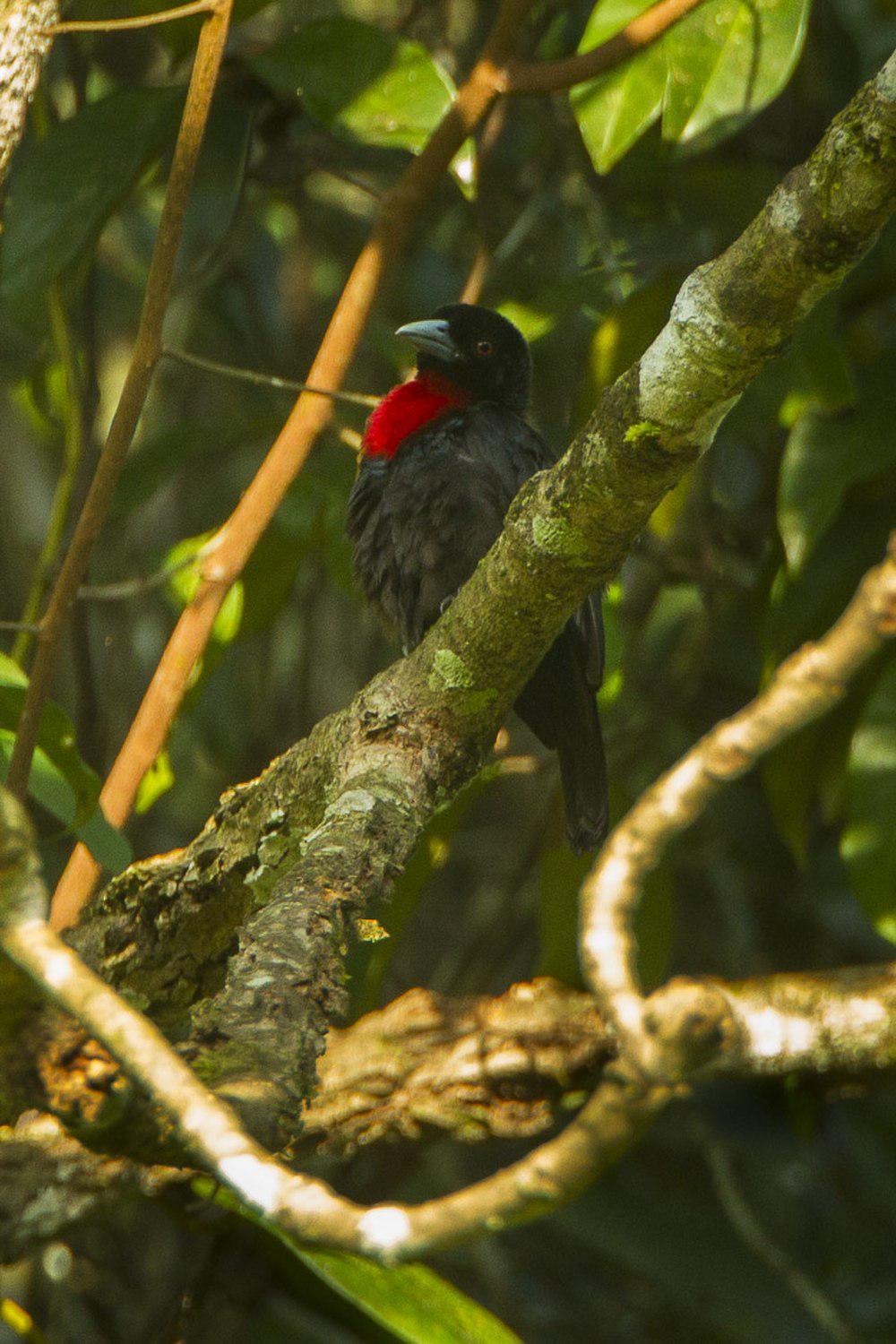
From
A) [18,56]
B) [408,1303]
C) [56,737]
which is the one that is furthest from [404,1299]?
[18,56]

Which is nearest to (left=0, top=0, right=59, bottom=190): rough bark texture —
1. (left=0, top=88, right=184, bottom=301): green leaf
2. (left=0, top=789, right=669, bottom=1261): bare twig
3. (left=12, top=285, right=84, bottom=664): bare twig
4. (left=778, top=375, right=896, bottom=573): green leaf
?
(left=0, top=88, right=184, bottom=301): green leaf

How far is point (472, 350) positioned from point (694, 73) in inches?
45.9

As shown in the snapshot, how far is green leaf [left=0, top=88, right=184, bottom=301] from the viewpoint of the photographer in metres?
3.30

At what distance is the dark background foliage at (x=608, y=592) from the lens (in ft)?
11.1

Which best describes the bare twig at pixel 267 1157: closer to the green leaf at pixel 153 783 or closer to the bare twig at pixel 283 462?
the bare twig at pixel 283 462

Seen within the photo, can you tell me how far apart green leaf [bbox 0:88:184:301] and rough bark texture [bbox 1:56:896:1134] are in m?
1.32

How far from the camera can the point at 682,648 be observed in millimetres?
4629

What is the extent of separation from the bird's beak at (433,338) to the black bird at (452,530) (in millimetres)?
162

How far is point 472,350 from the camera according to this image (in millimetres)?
4172

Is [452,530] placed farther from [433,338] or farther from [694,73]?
[694,73]

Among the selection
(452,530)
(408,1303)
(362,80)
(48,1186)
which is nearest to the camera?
(48,1186)

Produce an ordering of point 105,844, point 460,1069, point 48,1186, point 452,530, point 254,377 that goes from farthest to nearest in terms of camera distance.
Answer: point 452,530 < point 460,1069 < point 254,377 < point 105,844 < point 48,1186

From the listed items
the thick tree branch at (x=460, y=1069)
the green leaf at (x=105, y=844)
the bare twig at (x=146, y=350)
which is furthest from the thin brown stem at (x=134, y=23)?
the thick tree branch at (x=460, y=1069)

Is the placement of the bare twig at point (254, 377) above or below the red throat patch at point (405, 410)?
below
